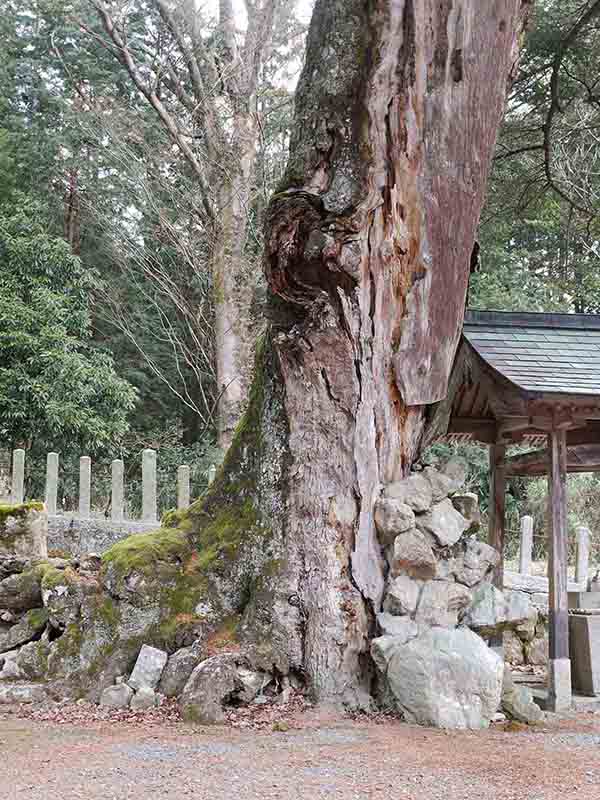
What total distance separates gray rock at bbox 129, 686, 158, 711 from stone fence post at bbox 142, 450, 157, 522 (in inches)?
259

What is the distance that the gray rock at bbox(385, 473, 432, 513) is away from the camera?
235 inches

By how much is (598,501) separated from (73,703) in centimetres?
1392

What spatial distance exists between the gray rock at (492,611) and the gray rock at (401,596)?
509 mm

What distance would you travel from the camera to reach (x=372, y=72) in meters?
5.75

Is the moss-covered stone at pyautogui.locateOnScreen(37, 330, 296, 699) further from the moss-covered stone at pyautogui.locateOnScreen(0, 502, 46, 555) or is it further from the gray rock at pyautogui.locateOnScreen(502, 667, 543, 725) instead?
the gray rock at pyautogui.locateOnScreen(502, 667, 543, 725)

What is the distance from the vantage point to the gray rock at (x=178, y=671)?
5668 mm

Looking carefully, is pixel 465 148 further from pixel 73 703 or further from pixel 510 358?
pixel 73 703

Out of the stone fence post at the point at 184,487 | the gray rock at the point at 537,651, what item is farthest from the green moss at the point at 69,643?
the stone fence post at the point at 184,487

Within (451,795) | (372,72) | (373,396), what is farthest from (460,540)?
(372,72)

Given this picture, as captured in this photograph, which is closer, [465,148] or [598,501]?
[465,148]

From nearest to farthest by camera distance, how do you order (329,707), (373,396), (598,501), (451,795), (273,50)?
1. (451,795)
2. (329,707)
3. (373,396)
4. (273,50)
5. (598,501)

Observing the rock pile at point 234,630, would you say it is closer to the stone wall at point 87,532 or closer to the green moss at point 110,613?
the green moss at point 110,613

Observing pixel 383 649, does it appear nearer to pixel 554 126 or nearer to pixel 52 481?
pixel 554 126

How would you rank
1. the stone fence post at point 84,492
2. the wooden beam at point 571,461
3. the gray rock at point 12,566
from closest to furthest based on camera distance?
the gray rock at point 12,566, the wooden beam at point 571,461, the stone fence post at point 84,492
